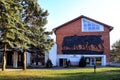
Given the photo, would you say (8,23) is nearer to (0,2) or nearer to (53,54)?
(0,2)

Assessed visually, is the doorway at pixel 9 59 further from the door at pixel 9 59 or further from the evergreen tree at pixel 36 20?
the evergreen tree at pixel 36 20

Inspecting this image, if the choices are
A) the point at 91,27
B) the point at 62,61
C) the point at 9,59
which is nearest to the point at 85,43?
the point at 91,27

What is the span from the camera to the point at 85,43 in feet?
186

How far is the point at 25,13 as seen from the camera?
38031mm

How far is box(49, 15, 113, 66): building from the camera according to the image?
56.2 m

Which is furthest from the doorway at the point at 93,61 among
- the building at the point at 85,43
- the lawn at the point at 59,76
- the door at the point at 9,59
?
the lawn at the point at 59,76

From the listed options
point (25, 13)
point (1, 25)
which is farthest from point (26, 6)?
point (1, 25)

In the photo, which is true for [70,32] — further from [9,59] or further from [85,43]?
[9,59]

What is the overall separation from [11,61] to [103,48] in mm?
18078

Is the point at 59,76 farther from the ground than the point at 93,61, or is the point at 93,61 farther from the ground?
the point at 93,61

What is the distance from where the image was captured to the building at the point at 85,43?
56.2 m

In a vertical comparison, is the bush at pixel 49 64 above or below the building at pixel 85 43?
below

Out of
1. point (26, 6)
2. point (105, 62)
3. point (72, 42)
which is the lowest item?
point (105, 62)

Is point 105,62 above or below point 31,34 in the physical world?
below
